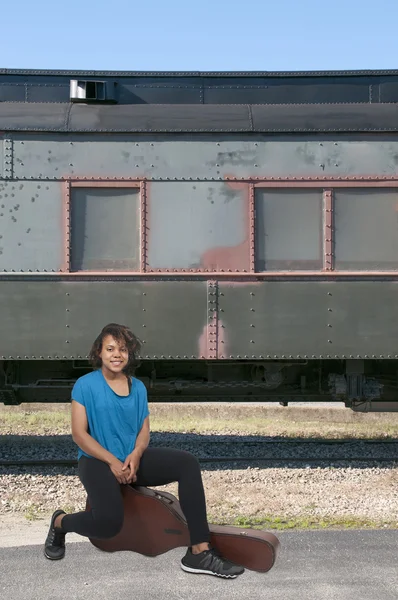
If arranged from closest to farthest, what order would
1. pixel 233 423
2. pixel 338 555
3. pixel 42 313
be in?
pixel 338 555 → pixel 42 313 → pixel 233 423

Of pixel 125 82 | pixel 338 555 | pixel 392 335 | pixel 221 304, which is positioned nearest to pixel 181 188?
pixel 221 304

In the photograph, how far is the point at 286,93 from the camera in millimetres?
9352

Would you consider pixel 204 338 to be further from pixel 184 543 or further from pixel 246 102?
pixel 184 543

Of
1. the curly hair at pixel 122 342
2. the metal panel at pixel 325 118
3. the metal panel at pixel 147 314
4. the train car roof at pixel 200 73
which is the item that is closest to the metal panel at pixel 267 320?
the metal panel at pixel 147 314

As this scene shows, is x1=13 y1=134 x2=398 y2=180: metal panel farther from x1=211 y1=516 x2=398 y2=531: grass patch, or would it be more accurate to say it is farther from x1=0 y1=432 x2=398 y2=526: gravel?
x1=211 y1=516 x2=398 y2=531: grass patch

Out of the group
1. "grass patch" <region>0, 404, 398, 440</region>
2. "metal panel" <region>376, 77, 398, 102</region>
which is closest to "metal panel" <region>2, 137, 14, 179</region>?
"metal panel" <region>376, 77, 398, 102</region>

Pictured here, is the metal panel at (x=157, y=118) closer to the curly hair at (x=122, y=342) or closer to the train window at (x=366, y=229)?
the train window at (x=366, y=229)

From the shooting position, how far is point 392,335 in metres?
8.18

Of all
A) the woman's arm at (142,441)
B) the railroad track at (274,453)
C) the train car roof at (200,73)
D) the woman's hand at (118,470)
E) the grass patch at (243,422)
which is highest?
the train car roof at (200,73)

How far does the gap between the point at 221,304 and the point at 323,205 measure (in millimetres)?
1574

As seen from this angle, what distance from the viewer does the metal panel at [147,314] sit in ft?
26.4

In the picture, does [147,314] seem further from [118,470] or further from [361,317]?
[118,470]

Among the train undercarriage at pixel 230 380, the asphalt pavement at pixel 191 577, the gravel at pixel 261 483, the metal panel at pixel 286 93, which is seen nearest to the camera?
the asphalt pavement at pixel 191 577

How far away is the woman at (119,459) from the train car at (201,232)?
14.9ft
